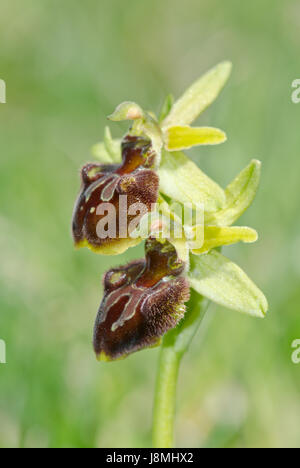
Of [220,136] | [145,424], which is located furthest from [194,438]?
[220,136]

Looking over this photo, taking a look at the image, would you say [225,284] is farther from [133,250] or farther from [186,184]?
[133,250]

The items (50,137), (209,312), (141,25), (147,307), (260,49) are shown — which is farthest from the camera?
(141,25)

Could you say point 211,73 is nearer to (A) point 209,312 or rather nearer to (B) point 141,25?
(A) point 209,312
